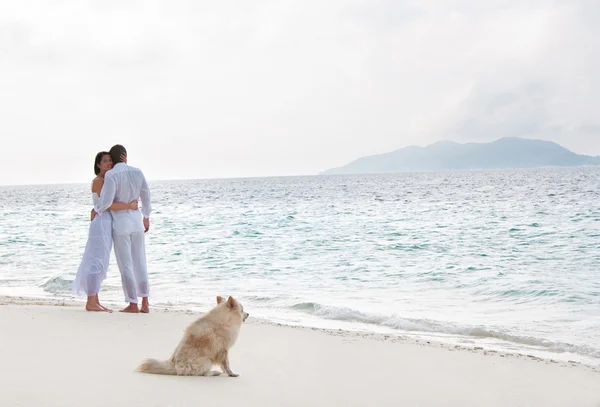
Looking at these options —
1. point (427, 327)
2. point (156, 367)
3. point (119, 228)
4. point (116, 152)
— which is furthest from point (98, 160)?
point (427, 327)

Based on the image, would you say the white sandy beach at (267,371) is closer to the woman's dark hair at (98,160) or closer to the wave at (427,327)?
the wave at (427,327)

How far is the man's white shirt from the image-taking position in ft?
21.5

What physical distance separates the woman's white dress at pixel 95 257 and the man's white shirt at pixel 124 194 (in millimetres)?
104

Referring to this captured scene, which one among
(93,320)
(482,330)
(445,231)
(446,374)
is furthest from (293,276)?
(445,231)

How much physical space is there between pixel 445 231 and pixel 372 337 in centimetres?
1567

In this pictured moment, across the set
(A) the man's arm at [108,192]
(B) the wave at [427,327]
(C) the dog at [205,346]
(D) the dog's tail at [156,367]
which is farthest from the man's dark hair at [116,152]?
(B) the wave at [427,327]

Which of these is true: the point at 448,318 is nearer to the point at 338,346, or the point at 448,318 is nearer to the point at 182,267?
the point at 338,346

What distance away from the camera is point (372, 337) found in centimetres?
633

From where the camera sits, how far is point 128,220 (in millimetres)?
6758

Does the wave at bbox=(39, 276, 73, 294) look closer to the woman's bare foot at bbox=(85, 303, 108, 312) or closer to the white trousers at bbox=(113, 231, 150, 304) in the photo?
the woman's bare foot at bbox=(85, 303, 108, 312)

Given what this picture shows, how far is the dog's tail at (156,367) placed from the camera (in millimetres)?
4074

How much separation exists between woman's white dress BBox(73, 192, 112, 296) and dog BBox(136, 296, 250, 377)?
9.69ft

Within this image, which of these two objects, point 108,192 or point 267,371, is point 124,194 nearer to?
point 108,192

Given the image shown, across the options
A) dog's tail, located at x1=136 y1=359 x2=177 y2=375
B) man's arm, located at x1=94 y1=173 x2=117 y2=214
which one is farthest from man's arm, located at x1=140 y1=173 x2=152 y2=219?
dog's tail, located at x1=136 y1=359 x2=177 y2=375
